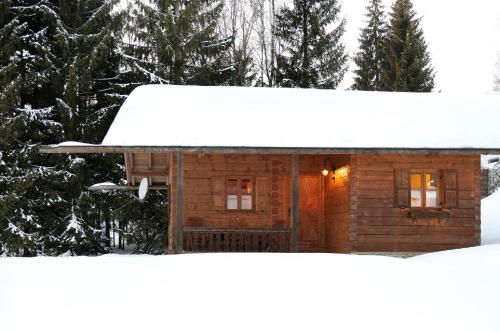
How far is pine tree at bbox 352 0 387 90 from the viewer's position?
122ft

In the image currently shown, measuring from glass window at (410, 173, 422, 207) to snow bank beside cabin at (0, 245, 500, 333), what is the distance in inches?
120

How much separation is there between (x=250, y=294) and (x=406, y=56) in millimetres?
26242

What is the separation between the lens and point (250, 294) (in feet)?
33.0

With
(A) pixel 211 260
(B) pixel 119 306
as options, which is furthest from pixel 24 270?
(A) pixel 211 260

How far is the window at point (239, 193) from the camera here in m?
15.8

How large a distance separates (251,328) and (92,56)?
53.5 feet

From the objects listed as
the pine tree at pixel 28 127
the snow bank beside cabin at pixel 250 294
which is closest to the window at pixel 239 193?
the snow bank beside cabin at pixel 250 294

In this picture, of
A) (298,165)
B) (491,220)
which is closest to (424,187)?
(298,165)

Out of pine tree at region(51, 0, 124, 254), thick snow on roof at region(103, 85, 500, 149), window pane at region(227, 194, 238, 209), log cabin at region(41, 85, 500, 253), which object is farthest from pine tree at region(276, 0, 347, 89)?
window pane at region(227, 194, 238, 209)

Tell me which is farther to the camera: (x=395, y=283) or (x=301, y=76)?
Result: (x=301, y=76)

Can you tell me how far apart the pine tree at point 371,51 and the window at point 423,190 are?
69.8ft

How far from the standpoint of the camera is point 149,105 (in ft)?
53.7

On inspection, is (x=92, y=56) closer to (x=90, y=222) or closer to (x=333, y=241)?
(x=90, y=222)

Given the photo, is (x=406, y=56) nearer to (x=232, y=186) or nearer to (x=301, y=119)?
(x=301, y=119)
